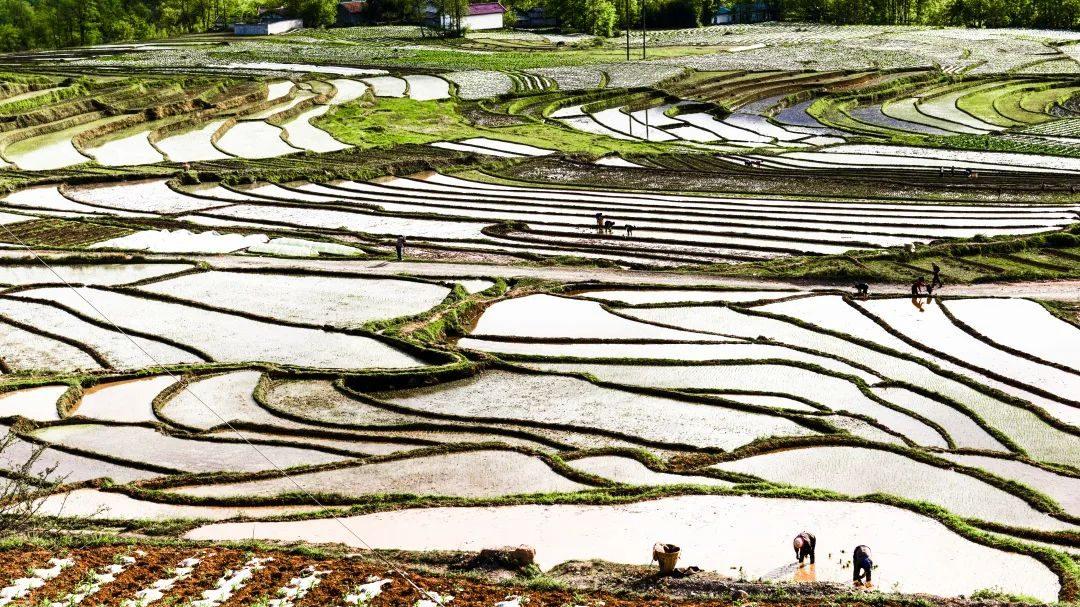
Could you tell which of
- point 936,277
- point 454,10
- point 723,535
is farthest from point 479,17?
point 723,535

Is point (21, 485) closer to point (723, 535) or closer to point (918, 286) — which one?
point (723, 535)

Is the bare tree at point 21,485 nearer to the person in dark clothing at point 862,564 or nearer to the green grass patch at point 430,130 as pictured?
the person in dark clothing at point 862,564

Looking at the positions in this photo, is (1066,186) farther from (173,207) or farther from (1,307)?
(1,307)

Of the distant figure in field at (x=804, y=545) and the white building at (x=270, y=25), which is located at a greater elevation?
the white building at (x=270, y=25)

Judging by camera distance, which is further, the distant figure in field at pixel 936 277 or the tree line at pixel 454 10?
the tree line at pixel 454 10

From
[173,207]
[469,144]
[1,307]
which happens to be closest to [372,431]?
[1,307]

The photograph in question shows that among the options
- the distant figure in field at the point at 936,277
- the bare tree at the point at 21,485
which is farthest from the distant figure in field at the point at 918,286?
the bare tree at the point at 21,485

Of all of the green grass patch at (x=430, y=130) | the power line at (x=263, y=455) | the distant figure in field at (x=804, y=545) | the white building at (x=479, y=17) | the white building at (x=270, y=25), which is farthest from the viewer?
the white building at (x=479, y=17)
